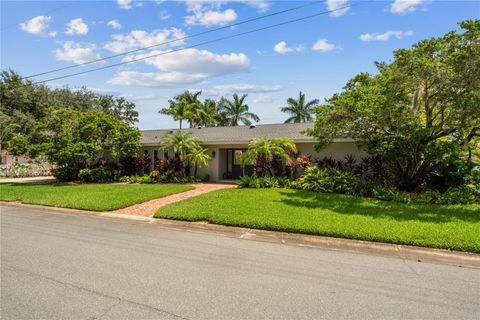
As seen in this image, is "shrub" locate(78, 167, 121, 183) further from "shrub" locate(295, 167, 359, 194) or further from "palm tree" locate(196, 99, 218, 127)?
"palm tree" locate(196, 99, 218, 127)

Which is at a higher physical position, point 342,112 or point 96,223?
point 342,112

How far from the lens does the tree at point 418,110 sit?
28.6ft

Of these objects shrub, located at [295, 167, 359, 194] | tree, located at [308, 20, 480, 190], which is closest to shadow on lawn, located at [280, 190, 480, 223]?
shrub, located at [295, 167, 359, 194]

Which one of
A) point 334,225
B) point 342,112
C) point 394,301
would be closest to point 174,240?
point 334,225

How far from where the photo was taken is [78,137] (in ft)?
55.4

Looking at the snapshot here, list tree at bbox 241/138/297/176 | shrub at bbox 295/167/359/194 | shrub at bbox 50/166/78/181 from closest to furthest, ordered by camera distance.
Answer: shrub at bbox 295/167/359/194 < tree at bbox 241/138/297/176 < shrub at bbox 50/166/78/181

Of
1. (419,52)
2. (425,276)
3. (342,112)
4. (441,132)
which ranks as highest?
(419,52)

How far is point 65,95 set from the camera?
36.7m

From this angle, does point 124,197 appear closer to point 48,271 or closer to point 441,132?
point 48,271

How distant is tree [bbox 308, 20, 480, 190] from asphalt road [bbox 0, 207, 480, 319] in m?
6.16

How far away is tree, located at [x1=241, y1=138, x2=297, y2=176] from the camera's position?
1363cm

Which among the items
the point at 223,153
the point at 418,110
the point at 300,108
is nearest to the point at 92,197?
the point at 223,153

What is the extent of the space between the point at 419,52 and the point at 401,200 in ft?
15.3

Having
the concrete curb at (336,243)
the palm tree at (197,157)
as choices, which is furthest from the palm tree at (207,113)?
the concrete curb at (336,243)
